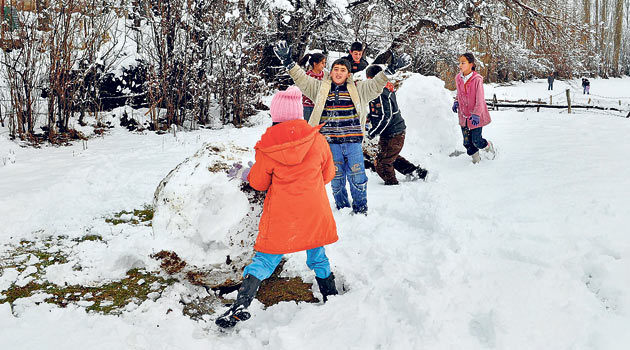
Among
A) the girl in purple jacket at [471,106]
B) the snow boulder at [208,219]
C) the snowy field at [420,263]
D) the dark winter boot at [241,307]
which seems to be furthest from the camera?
the girl in purple jacket at [471,106]

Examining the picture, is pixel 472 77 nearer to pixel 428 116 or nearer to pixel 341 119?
pixel 428 116

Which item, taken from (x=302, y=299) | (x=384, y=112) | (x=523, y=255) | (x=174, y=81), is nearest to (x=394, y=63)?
(x=384, y=112)

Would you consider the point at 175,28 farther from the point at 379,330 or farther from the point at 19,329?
the point at 379,330

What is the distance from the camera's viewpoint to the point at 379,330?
7.46 ft

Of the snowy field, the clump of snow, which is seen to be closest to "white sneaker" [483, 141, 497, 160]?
the snowy field

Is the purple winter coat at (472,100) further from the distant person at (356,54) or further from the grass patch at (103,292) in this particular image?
the grass patch at (103,292)

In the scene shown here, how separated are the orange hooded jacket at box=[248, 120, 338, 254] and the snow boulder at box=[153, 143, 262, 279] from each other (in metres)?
0.45

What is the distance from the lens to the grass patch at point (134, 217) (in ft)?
14.0

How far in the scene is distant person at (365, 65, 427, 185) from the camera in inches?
198

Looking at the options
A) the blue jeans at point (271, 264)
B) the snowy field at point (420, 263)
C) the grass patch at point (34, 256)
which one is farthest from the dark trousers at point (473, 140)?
the grass patch at point (34, 256)

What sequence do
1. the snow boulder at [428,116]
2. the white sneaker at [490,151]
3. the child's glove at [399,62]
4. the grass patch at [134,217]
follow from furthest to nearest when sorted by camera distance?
the snow boulder at [428,116]
the white sneaker at [490,151]
the grass patch at [134,217]
the child's glove at [399,62]

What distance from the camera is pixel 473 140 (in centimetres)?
578

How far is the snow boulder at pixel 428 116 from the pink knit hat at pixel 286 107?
184 inches

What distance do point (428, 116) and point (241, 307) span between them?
5.64 meters
